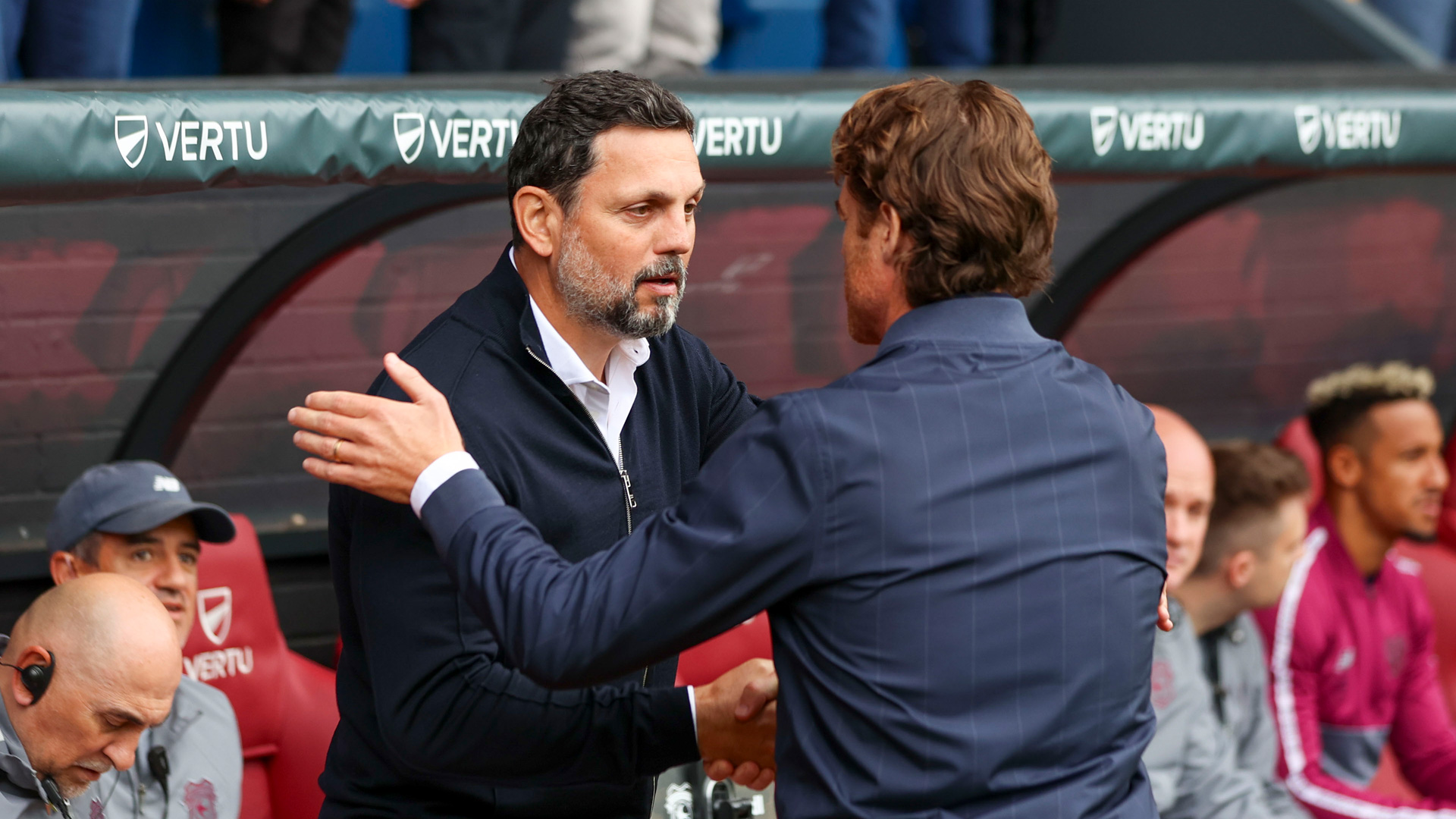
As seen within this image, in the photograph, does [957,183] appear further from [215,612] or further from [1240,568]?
[1240,568]

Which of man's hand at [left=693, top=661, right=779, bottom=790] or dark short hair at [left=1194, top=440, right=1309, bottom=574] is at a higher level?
man's hand at [left=693, top=661, right=779, bottom=790]

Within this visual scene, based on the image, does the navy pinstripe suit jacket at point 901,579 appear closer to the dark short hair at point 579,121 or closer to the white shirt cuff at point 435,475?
the white shirt cuff at point 435,475

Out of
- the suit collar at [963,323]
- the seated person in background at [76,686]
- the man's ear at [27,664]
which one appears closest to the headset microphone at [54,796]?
the seated person in background at [76,686]

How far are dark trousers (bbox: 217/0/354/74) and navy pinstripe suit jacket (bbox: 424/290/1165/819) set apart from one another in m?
2.60

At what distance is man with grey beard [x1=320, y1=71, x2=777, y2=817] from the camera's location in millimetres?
1542

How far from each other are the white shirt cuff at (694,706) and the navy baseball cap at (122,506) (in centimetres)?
133

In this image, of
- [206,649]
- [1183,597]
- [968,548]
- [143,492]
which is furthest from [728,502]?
[1183,597]

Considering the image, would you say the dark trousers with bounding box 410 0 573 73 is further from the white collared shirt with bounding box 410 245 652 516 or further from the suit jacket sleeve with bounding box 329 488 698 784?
the suit jacket sleeve with bounding box 329 488 698 784

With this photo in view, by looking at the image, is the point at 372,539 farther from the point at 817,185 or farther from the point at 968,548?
the point at 817,185

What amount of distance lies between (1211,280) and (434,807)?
17.8 feet

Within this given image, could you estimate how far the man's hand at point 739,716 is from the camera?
64.4 inches

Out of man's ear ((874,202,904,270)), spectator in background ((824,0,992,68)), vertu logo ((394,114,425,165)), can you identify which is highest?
spectator in background ((824,0,992,68))

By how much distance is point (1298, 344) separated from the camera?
6594 mm

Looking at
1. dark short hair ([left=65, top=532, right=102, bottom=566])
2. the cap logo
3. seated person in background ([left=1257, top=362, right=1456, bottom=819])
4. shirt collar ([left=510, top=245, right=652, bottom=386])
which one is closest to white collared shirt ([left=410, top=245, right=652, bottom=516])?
shirt collar ([left=510, top=245, right=652, bottom=386])
